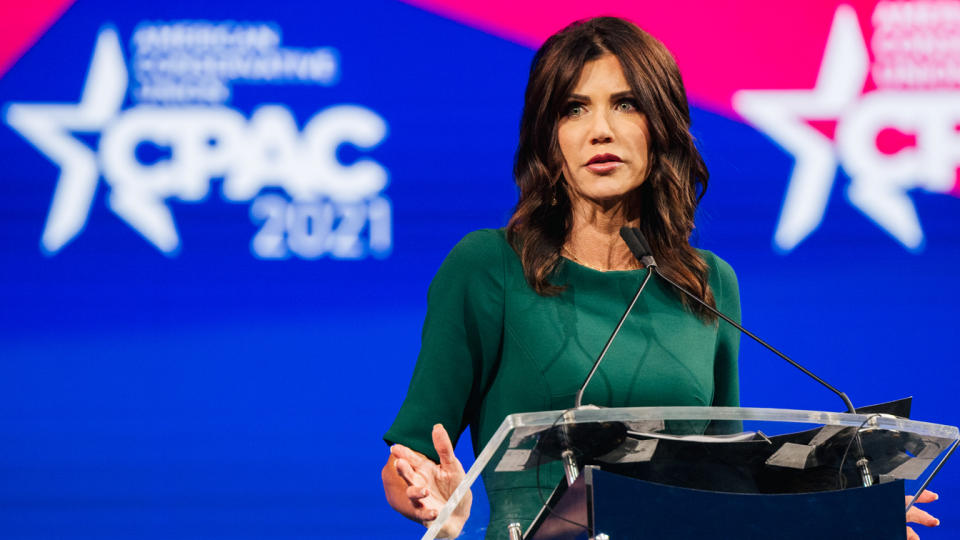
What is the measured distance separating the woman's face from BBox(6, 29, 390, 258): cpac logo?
1.25 meters

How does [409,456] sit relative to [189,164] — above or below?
below

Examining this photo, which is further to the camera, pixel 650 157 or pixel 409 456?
pixel 650 157

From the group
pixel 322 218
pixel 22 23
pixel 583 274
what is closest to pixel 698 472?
pixel 583 274

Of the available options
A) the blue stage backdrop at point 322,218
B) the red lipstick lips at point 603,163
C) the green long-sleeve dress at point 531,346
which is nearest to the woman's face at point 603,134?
the red lipstick lips at point 603,163

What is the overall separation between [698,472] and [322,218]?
6.11ft

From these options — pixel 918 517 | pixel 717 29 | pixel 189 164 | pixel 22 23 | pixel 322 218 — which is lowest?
pixel 918 517

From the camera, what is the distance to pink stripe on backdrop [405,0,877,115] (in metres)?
2.93

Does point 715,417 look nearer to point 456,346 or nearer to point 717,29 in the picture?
point 456,346

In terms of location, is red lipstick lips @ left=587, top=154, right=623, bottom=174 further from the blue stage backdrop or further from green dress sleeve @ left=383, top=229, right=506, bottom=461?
the blue stage backdrop

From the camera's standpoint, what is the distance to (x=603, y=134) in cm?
165

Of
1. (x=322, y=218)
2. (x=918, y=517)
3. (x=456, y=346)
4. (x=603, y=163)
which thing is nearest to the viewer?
(x=918, y=517)

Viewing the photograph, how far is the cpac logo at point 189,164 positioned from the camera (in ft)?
9.32

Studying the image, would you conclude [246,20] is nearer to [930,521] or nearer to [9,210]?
[9,210]

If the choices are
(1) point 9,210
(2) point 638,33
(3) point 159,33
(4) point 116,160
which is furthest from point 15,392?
(2) point 638,33
